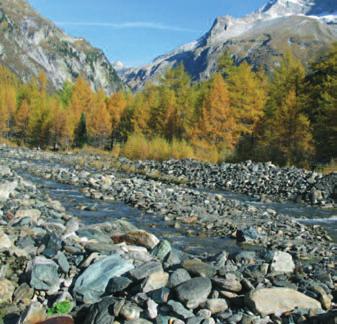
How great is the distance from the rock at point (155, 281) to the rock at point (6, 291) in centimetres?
215

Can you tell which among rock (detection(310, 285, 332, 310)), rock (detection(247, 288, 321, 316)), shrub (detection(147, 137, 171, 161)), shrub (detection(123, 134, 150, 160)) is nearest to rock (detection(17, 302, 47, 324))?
rock (detection(247, 288, 321, 316))

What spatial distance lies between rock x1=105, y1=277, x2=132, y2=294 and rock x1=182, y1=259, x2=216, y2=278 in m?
1.01

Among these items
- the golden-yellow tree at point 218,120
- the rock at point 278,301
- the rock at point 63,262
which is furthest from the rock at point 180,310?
the golden-yellow tree at point 218,120

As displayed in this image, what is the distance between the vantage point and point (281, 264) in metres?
8.68

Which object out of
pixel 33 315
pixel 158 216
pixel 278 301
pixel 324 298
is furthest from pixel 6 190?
pixel 324 298

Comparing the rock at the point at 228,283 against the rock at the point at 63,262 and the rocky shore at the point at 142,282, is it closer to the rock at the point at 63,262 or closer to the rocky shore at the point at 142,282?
the rocky shore at the point at 142,282

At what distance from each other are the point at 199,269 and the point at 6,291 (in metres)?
3.03

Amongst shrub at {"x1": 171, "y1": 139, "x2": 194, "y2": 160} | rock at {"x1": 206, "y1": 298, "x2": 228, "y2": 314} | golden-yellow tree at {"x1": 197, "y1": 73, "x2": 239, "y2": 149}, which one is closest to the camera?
rock at {"x1": 206, "y1": 298, "x2": 228, "y2": 314}

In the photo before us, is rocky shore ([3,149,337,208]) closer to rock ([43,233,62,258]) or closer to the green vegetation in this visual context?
rock ([43,233,62,258])

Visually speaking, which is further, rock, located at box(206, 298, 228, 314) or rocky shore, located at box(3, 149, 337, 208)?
rocky shore, located at box(3, 149, 337, 208)

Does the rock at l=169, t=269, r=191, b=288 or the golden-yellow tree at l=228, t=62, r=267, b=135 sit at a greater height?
the golden-yellow tree at l=228, t=62, r=267, b=135

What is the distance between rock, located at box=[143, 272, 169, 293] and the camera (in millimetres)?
7023

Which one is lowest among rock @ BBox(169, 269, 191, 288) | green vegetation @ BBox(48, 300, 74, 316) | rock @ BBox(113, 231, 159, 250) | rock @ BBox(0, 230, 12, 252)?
green vegetation @ BBox(48, 300, 74, 316)

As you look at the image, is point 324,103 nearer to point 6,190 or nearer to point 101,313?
point 6,190
